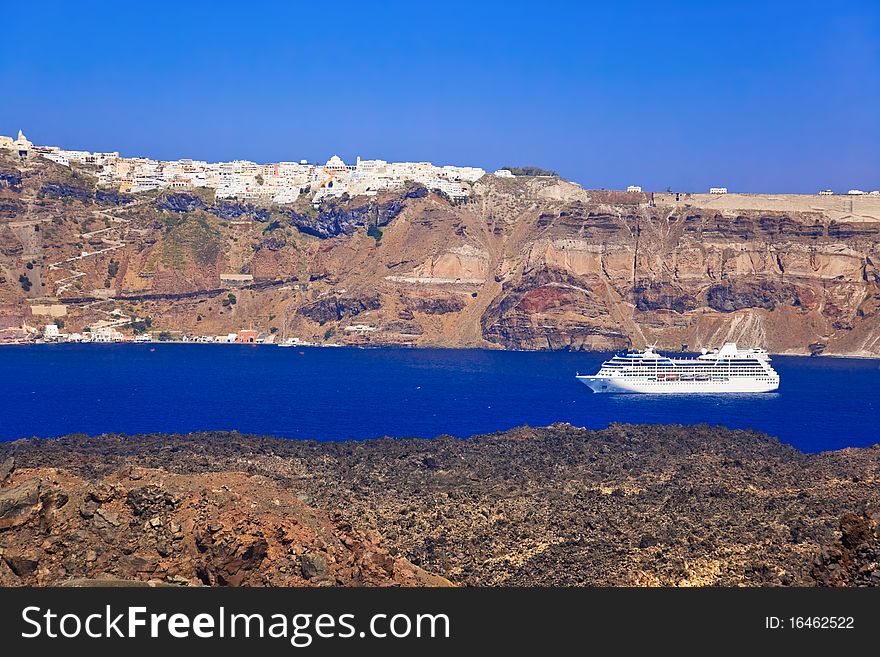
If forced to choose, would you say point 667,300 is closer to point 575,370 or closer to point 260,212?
point 575,370

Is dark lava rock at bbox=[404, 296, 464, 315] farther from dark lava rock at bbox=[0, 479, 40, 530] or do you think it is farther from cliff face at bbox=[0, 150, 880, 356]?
dark lava rock at bbox=[0, 479, 40, 530]

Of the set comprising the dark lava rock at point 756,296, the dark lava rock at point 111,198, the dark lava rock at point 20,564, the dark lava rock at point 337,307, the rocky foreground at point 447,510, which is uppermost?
the dark lava rock at point 111,198

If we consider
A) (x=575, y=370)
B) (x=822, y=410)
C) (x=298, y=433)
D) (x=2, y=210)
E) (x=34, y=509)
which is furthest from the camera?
(x=2, y=210)

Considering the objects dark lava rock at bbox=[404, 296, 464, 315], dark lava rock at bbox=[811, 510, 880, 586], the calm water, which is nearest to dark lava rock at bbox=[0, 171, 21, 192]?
the calm water

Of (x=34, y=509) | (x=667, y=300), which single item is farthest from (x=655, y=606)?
(x=667, y=300)

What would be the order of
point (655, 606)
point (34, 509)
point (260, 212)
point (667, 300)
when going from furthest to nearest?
point (260, 212), point (667, 300), point (34, 509), point (655, 606)

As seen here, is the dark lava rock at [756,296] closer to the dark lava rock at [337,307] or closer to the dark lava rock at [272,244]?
the dark lava rock at [337,307]

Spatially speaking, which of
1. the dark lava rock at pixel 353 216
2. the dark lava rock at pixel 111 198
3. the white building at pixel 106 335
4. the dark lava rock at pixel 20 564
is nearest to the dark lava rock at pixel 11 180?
the dark lava rock at pixel 111 198
